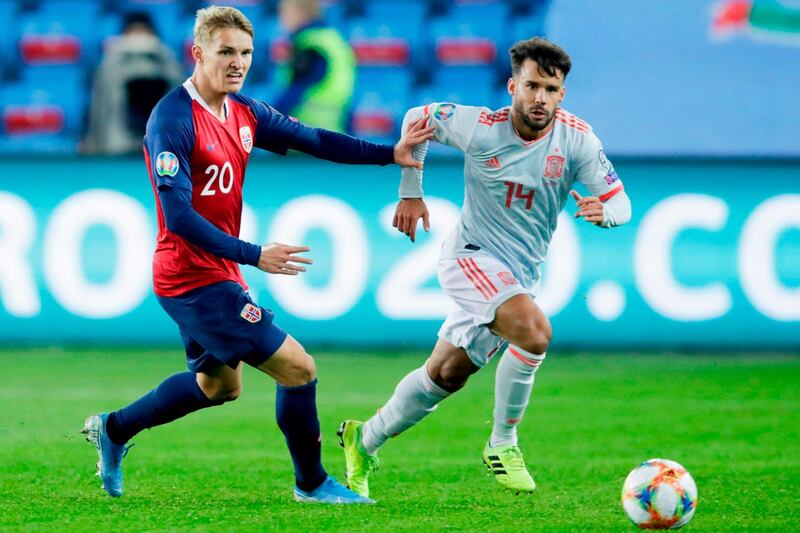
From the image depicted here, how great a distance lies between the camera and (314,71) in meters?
11.3

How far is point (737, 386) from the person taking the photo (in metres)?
9.12

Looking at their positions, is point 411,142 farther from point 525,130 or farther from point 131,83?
point 131,83

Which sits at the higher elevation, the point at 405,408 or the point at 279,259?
the point at 279,259

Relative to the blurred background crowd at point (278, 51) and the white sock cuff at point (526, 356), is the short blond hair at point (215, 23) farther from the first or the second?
the blurred background crowd at point (278, 51)

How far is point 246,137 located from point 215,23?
1.57 feet

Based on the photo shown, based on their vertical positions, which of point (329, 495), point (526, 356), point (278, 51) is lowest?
point (329, 495)

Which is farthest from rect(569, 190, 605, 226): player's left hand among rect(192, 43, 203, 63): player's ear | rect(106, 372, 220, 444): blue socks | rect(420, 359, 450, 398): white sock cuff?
rect(106, 372, 220, 444): blue socks

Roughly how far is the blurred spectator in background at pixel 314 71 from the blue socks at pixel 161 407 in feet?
17.9

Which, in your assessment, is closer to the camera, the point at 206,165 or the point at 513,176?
the point at 206,165

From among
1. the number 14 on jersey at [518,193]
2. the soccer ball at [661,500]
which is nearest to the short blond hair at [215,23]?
the number 14 on jersey at [518,193]

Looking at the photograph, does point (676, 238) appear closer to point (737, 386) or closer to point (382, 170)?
point (737, 386)

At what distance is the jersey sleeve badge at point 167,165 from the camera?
17.0 feet

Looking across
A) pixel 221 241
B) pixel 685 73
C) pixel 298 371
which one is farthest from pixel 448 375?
pixel 685 73

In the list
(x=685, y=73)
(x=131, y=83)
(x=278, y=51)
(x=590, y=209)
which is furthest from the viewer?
(x=278, y=51)
